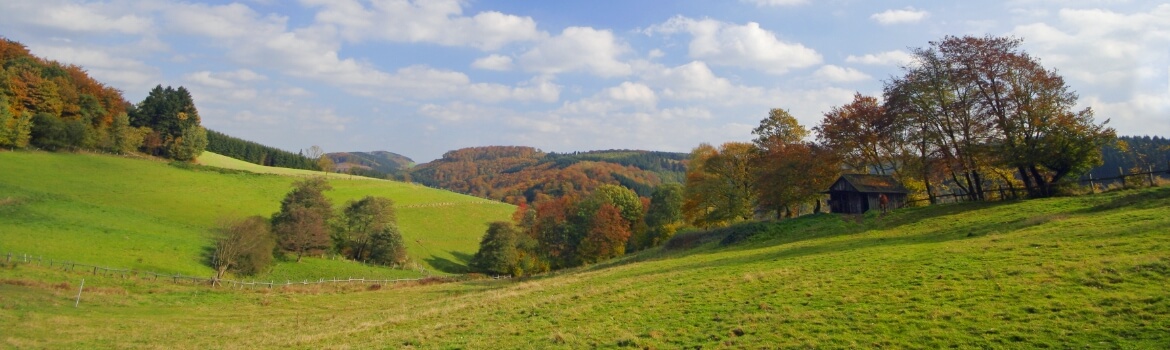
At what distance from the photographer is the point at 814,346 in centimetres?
1180

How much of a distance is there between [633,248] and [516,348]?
60570mm

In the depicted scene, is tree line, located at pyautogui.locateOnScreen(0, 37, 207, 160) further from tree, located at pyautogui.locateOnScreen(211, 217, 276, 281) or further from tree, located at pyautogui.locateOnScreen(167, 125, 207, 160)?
tree, located at pyautogui.locateOnScreen(211, 217, 276, 281)

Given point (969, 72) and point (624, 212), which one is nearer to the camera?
point (969, 72)

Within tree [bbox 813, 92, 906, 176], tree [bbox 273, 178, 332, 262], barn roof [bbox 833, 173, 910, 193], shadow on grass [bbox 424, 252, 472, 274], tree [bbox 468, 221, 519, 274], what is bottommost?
shadow on grass [bbox 424, 252, 472, 274]

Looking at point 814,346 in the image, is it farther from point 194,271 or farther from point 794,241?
point 194,271

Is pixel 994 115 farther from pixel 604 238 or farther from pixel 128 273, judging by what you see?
pixel 128 273

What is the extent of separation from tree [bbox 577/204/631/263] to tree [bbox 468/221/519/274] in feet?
27.2

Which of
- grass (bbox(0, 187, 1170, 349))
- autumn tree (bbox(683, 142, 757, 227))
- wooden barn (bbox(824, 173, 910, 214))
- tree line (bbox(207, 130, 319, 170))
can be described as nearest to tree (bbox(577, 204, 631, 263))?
autumn tree (bbox(683, 142, 757, 227))

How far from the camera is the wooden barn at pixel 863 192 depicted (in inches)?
1714

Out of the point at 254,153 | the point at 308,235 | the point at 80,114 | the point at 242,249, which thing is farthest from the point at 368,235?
the point at 254,153

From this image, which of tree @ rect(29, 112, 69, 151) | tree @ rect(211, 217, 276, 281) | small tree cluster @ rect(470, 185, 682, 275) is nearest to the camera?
tree @ rect(211, 217, 276, 281)

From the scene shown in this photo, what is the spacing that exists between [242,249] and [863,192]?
50.8 metres

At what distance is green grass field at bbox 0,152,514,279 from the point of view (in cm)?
4622

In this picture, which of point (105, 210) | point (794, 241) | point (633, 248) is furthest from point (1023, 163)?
point (105, 210)
